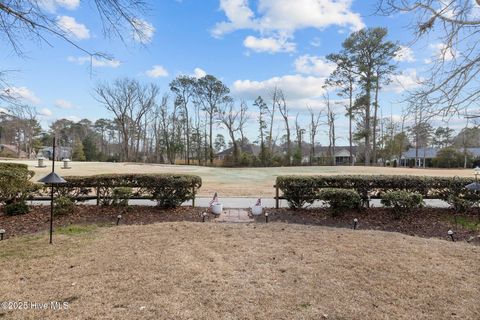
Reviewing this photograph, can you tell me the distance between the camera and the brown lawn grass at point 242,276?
8.68 feet

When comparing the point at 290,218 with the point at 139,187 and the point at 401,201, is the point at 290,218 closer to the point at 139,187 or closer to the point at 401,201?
the point at 401,201

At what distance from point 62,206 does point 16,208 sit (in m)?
1.08

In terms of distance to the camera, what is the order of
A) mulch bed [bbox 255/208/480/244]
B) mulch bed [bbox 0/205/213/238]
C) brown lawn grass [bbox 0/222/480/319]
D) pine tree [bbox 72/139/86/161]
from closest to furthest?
brown lawn grass [bbox 0/222/480/319]
mulch bed [bbox 255/208/480/244]
mulch bed [bbox 0/205/213/238]
pine tree [bbox 72/139/86/161]

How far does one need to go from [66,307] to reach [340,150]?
60818 millimetres

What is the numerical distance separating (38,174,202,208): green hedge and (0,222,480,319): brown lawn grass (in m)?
2.00

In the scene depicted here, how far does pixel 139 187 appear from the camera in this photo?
734 cm

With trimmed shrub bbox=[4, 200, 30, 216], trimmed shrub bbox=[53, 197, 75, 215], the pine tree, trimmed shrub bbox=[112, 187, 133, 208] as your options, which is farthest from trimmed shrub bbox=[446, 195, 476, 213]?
the pine tree

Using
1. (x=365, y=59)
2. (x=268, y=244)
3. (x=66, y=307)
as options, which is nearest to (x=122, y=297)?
(x=66, y=307)

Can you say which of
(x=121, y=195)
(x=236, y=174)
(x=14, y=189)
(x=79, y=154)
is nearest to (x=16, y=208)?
(x=14, y=189)

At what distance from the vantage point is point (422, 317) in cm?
255

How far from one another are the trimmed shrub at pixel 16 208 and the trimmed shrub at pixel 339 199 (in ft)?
21.3

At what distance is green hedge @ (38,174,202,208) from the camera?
23.5 ft

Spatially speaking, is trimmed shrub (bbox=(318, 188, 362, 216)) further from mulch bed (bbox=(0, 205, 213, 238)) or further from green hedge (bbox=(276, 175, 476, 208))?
mulch bed (bbox=(0, 205, 213, 238))

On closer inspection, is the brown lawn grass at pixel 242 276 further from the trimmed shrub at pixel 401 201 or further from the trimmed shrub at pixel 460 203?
the trimmed shrub at pixel 460 203
